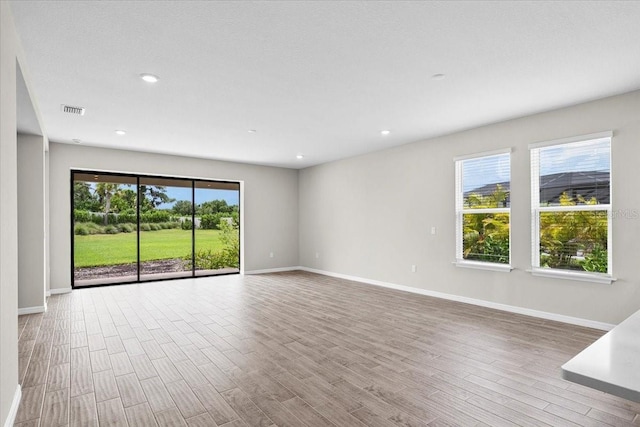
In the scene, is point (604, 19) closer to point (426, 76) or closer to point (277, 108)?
point (426, 76)

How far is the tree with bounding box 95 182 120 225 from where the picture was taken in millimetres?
6832

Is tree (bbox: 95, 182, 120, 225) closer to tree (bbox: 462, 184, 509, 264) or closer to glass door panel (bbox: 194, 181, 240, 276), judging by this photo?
glass door panel (bbox: 194, 181, 240, 276)

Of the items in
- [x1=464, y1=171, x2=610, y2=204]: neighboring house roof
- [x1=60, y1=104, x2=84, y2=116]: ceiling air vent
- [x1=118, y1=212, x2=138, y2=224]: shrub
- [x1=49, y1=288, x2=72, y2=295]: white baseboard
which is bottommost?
[x1=49, y1=288, x2=72, y2=295]: white baseboard

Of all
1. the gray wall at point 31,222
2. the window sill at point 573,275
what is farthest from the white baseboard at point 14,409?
the window sill at point 573,275

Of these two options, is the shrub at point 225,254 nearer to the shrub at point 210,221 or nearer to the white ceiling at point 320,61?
the shrub at point 210,221

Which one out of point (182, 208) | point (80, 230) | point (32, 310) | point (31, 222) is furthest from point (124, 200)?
point (32, 310)

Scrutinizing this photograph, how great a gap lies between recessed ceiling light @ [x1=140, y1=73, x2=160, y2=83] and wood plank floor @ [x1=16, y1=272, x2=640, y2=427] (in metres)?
2.65

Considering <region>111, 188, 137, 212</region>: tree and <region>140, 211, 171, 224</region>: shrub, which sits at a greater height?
<region>111, 188, 137, 212</region>: tree

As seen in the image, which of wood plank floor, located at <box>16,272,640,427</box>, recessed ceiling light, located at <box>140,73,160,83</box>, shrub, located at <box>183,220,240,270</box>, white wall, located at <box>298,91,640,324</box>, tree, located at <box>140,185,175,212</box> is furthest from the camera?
shrub, located at <box>183,220,240,270</box>

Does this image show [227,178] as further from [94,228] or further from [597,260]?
[597,260]

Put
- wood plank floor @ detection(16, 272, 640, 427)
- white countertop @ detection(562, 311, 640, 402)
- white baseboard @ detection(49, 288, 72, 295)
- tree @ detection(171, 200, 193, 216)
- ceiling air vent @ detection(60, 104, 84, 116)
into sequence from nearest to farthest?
white countertop @ detection(562, 311, 640, 402), wood plank floor @ detection(16, 272, 640, 427), ceiling air vent @ detection(60, 104, 84, 116), white baseboard @ detection(49, 288, 72, 295), tree @ detection(171, 200, 193, 216)

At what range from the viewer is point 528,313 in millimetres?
4566

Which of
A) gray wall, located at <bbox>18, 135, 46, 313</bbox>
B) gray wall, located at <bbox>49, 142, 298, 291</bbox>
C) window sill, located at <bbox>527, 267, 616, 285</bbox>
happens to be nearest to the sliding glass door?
gray wall, located at <bbox>49, 142, 298, 291</bbox>

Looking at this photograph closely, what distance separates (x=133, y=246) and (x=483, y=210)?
6561 mm
